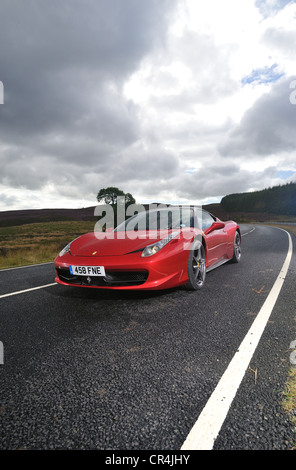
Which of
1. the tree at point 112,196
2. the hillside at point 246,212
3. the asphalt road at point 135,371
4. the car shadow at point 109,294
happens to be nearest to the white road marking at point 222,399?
the asphalt road at point 135,371

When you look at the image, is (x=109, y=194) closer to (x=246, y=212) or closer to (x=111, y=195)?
(x=111, y=195)

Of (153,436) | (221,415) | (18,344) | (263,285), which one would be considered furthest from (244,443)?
(263,285)

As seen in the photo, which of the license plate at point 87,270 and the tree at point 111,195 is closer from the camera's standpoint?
the license plate at point 87,270

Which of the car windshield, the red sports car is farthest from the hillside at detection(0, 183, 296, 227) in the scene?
the red sports car

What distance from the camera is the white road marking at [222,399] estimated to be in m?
1.13

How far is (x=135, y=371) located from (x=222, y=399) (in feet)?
1.95

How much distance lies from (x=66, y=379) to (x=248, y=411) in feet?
3.71

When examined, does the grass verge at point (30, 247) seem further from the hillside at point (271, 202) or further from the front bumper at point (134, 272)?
the hillside at point (271, 202)

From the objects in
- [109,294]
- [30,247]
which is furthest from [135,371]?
[30,247]

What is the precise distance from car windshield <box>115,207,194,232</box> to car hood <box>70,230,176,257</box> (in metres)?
0.34

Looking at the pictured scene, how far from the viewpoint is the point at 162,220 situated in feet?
13.7

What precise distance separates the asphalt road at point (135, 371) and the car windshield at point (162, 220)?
3.94ft

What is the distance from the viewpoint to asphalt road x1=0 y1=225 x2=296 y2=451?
1.18 metres
